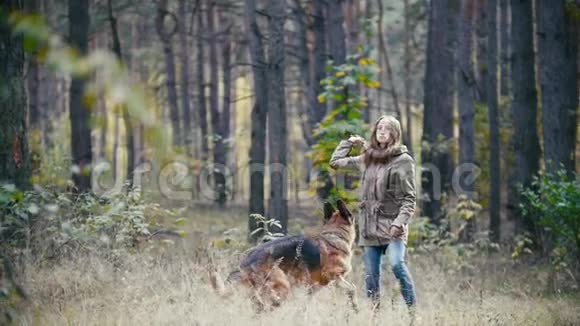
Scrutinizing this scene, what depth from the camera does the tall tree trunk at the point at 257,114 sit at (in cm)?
1449

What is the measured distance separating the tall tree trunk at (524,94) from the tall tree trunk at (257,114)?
525cm

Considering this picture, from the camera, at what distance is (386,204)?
23.4 feet

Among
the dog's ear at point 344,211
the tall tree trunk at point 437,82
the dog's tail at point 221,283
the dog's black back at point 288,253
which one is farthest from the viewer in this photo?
the tall tree trunk at point 437,82

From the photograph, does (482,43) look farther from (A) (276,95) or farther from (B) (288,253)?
(B) (288,253)

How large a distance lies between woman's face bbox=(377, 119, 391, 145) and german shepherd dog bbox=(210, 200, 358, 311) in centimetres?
85

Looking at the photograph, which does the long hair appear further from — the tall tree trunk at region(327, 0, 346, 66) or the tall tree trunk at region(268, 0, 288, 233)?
the tall tree trunk at region(327, 0, 346, 66)

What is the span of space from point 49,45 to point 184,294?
610cm

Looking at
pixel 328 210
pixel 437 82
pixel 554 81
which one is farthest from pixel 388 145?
pixel 437 82

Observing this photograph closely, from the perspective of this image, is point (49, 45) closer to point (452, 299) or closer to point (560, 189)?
point (452, 299)

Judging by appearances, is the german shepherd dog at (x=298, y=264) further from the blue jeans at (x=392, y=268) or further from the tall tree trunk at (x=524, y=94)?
the tall tree trunk at (x=524, y=94)

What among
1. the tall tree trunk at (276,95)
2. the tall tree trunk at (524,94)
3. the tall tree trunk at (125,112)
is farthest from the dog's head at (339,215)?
the tall tree trunk at (524,94)

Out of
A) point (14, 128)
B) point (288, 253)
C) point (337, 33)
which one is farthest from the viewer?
point (337, 33)

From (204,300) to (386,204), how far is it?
2059 millimetres

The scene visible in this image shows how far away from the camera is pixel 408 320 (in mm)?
6734
